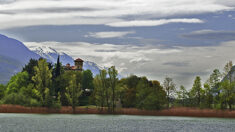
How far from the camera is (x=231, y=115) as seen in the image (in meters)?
91.5

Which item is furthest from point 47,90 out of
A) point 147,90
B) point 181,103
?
point 181,103

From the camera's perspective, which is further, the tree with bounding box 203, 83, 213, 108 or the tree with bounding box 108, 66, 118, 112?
the tree with bounding box 108, 66, 118, 112

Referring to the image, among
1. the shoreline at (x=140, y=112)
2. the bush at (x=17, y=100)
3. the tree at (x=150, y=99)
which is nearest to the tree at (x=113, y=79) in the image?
the shoreline at (x=140, y=112)

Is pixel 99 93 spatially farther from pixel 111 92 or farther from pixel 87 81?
pixel 87 81

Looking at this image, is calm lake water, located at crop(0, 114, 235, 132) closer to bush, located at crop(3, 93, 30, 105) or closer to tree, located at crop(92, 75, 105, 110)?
bush, located at crop(3, 93, 30, 105)

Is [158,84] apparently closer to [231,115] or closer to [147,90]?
[147,90]

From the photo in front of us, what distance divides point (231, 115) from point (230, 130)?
3071 cm

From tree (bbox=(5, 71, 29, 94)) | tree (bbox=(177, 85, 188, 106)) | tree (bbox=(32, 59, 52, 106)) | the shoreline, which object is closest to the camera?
the shoreline

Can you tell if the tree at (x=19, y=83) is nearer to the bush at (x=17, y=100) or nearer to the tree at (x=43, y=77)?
the tree at (x=43, y=77)

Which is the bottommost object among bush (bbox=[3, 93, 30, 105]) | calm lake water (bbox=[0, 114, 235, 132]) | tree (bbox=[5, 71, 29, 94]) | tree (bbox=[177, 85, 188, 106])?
calm lake water (bbox=[0, 114, 235, 132])

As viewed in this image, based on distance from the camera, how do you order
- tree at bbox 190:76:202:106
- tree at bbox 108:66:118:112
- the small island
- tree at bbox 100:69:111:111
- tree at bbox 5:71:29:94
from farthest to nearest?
tree at bbox 5:71:29:94 < tree at bbox 190:76:202:106 < tree at bbox 100:69:111:111 < tree at bbox 108:66:118:112 < the small island

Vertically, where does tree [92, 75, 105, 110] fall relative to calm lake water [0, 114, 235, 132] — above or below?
above

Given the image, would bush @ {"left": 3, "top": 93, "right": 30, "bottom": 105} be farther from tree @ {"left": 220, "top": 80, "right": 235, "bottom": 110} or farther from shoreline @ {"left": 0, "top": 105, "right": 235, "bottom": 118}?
tree @ {"left": 220, "top": 80, "right": 235, "bottom": 110}

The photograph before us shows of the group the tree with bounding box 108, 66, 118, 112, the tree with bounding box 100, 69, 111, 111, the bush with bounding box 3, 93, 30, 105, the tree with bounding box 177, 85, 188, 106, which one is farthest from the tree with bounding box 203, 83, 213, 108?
the bush with bounding box 3, 93, 30, 105
